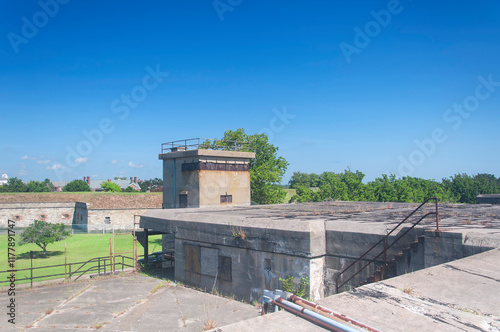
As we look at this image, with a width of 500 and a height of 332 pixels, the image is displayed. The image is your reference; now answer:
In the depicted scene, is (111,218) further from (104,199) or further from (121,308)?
(121,308)

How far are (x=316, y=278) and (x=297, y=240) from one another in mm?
1066

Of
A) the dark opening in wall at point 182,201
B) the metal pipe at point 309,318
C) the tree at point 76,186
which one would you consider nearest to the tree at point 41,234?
the dark opening in wall at point 182,201

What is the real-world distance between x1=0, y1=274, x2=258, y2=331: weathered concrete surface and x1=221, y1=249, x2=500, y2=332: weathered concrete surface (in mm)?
4639

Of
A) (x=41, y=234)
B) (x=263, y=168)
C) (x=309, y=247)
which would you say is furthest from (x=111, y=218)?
(x=309, y=247)

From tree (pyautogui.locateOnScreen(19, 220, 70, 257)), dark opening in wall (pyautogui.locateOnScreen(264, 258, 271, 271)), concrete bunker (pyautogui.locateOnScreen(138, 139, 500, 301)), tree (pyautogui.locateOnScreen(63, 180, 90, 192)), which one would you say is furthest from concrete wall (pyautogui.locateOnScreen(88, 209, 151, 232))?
tree (pyautogui.locateOnScreen(63, 180, 90, 192))

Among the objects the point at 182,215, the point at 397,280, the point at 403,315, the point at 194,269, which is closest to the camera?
the point at 403,315

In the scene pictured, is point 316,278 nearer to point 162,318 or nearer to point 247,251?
point 247,251

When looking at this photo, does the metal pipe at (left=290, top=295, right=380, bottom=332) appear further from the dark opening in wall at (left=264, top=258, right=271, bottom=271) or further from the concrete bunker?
the dark opening in wall at (left=264, top=258, right=271, bottom=271)

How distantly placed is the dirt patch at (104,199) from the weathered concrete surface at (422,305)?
144 ft

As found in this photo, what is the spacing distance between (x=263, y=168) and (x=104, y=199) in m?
23.6

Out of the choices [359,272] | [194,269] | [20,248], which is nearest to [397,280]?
[359,272]

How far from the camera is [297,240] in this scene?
30.8ft

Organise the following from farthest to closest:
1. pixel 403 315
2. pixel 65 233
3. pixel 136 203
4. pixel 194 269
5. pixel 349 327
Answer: pixel 136 203 < pixel 65 233 < pixel 194 269 < pixel 403 315 < pixel 349 327

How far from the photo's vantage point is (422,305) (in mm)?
4023
